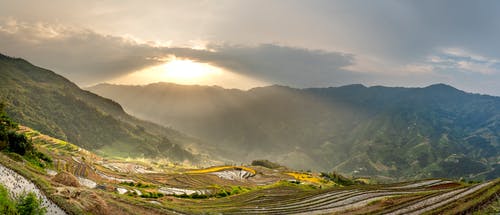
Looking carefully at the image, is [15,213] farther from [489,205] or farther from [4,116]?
[4,116]

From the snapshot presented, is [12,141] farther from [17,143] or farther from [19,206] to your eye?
[19,206]

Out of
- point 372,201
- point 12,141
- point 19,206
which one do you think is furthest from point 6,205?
point 372,201

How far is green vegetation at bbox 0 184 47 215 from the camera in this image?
65.3 ft

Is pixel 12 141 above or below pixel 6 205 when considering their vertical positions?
above

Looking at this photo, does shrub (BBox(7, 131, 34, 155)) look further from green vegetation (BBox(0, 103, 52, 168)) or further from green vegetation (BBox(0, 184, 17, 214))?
green vegetation (BBox(0, 184, 17, 214))

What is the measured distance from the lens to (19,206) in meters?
20.5

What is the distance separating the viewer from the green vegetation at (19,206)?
19.9 m

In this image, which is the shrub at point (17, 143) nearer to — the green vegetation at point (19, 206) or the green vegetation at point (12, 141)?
the green vegetation at point (12, 141)

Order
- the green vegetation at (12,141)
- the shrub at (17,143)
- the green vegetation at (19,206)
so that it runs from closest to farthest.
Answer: the green vegetation at (19,206)
the green vegetation at (12,141)
the shrub at (17,143)

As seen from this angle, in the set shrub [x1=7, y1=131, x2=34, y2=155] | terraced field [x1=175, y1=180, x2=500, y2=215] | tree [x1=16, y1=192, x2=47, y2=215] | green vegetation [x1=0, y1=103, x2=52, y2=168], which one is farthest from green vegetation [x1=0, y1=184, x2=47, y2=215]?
shrub [x1=7, y1=131, x2=34, y2=155]

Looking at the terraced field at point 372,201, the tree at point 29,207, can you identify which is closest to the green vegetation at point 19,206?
the tree at point 29,207

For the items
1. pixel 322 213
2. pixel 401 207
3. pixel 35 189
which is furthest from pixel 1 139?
pixel 401 207

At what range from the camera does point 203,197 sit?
6003 cm

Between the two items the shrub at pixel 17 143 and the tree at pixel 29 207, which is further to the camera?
the shrub at pixel 17 143
